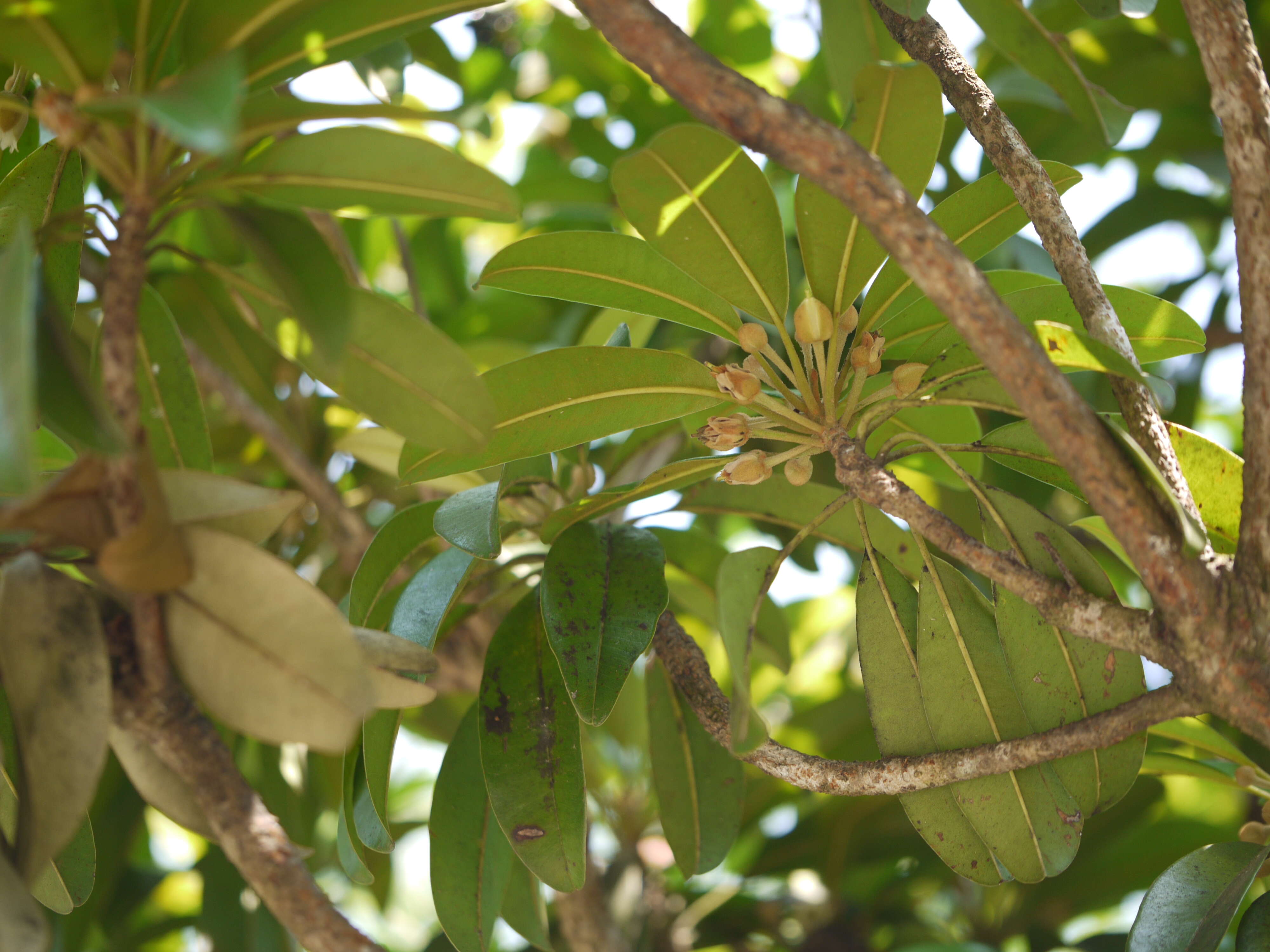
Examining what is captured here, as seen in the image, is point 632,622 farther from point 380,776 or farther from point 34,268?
point 34,268

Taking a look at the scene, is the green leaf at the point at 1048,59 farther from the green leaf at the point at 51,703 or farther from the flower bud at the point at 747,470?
the green leaf at the point at 51,703

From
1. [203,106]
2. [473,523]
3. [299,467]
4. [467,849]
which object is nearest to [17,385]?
[203,106]

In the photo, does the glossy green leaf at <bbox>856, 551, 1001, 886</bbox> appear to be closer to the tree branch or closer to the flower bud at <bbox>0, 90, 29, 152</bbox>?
the tree branch

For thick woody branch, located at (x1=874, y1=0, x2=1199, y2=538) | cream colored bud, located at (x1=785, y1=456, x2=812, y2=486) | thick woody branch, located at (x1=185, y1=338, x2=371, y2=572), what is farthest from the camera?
thick woody branch, located at (x1=185, y1=338, x2=371, y2=572)

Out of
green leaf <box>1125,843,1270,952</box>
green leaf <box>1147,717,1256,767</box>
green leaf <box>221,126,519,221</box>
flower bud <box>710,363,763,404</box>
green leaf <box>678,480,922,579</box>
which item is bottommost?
green leaf <box>1125,843,1270,952</box>

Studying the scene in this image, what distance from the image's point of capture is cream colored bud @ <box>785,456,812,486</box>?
920mm

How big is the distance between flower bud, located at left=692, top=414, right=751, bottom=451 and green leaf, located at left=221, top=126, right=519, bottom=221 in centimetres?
29

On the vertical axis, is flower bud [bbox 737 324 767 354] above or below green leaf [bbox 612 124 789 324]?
below

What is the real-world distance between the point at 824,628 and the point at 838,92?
1.23 m

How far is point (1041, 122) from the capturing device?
1804 millimetres

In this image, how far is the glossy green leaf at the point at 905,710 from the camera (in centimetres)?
85

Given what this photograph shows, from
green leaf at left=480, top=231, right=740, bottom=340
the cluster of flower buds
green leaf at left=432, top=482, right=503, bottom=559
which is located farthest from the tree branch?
green leaf at left=432, top=482, right=503, bottom=559

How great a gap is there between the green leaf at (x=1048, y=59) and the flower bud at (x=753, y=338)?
56 cm

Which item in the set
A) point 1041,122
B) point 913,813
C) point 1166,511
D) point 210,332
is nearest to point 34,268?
point 1166,511
